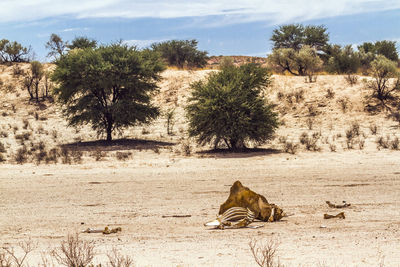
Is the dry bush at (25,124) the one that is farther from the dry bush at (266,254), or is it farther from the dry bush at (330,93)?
the dry bush at (266,254)

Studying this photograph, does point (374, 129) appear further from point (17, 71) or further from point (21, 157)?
point (17, 71)

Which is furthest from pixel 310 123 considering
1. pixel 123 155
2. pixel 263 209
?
pixel 263 209

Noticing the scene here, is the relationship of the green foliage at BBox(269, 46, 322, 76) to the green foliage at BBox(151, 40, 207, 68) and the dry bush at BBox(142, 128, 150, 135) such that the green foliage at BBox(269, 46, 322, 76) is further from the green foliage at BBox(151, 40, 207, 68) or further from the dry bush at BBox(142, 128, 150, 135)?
the dry bush at BBox(142, 128, 150, 135)

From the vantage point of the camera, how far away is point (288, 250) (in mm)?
7270

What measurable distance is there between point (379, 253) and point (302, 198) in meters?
5.07

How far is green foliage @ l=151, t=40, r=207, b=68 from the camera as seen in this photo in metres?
54.9

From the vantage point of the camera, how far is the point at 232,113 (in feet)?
70.3

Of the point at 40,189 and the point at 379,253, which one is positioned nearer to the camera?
the point at 379,253

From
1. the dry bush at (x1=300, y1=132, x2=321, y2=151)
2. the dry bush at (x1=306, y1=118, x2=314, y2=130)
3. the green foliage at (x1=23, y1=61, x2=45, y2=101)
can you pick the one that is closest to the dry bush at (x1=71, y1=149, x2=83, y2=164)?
the dry bush at (x1=300, y1=132, x2=321, y2=151)

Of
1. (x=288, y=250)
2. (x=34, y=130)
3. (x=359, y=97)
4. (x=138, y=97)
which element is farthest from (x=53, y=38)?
(x=288, y=250)

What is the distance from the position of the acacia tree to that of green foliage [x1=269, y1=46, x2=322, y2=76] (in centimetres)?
1806

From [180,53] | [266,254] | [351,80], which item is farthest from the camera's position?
[180,53]

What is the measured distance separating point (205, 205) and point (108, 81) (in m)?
16.1

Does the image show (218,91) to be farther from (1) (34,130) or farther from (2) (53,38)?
(2) (53,38)
